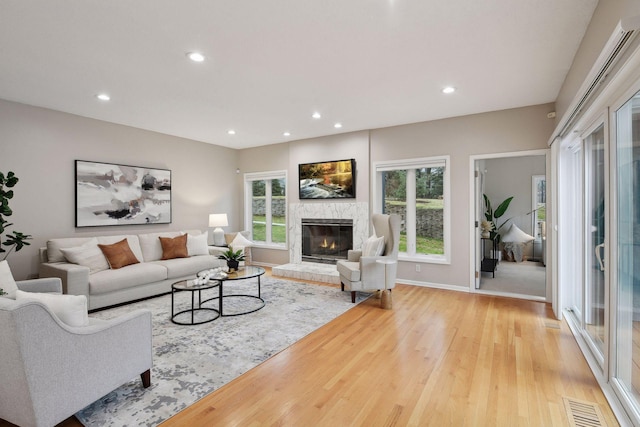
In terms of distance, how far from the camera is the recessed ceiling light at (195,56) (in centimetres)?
290

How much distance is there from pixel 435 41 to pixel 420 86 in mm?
1035

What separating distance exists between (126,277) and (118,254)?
1.76 feet

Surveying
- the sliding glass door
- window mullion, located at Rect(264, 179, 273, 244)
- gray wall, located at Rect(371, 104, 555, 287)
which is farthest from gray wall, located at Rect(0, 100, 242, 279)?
the sliding glass door

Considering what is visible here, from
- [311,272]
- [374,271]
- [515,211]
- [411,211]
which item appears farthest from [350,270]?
[515,211]

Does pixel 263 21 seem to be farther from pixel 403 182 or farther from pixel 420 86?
pixel 403 182

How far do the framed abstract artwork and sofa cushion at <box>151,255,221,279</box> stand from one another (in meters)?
1.09

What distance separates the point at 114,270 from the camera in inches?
171

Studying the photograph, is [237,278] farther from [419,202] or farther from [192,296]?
[419,202]

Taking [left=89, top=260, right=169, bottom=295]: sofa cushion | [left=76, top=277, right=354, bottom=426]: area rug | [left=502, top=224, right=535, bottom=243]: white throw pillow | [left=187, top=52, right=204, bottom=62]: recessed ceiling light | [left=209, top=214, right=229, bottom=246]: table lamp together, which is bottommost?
[left=76, top=277, right=354, bottom=426]: area rug

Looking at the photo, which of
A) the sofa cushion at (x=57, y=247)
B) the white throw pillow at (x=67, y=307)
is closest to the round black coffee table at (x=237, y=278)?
the white throw pillow at (x=67, y=307)

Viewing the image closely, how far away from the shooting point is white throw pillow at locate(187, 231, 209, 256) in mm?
→ 5570

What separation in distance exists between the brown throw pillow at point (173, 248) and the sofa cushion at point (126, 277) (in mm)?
475

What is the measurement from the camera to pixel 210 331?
3318 mm

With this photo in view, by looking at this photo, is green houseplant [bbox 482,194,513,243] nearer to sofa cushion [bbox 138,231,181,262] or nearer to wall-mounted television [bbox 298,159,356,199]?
wall-mounted television [bbox 298,159,356,199]
